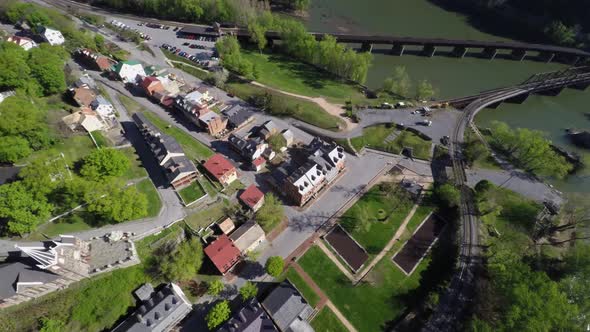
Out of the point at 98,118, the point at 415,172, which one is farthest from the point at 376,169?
the point at 98,118

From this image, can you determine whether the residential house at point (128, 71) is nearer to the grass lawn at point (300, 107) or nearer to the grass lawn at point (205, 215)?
the grass lawn at point (300, 107)

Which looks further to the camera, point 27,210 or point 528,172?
point 528,172


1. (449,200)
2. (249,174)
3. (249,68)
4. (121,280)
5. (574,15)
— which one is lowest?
(121,280)

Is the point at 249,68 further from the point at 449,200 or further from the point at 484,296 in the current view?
the point at 484,296

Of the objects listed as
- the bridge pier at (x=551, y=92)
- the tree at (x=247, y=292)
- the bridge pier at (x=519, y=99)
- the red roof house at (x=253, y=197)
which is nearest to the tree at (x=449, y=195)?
the red roof house at (x=253, y=197)

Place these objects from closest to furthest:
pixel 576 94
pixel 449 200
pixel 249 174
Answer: pixel 449 200 → pixel 249 174 → pixel 576 94

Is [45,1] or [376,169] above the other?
[45,1]

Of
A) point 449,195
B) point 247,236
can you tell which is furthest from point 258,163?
point 449,195

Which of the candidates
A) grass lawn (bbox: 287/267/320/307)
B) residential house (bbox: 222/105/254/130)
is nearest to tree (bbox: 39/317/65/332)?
grass lawn (bbox: 287/267/320/307)
